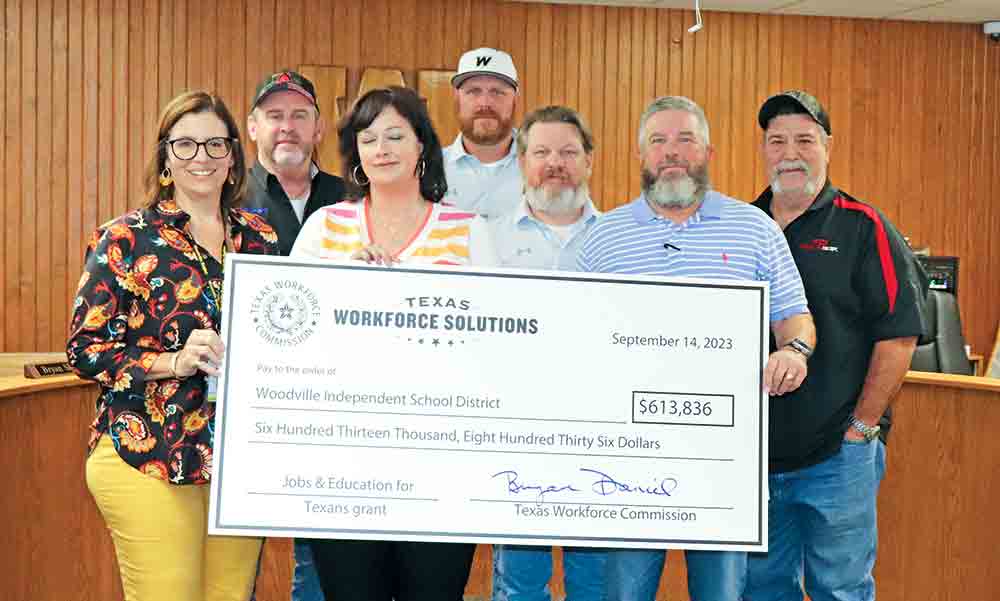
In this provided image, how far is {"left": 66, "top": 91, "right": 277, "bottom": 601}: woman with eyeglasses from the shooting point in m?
2.39

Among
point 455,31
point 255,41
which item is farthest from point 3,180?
point 455,31

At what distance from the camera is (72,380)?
11.7ft

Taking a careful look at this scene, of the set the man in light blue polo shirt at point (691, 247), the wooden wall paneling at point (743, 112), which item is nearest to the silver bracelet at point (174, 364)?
the man in light blue polo shirt at point (691, 247)

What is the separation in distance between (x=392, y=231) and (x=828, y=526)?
1.51 metres

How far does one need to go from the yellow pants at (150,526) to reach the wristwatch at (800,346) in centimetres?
152

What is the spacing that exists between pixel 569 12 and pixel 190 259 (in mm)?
6043

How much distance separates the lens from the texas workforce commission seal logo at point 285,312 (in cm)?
247

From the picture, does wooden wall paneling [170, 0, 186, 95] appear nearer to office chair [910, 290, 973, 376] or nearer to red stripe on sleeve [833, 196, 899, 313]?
office chair [910, 290, 973, 376]

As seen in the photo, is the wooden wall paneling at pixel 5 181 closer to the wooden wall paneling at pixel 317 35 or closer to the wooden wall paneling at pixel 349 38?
the wooden wall paneling at pixel 317 35

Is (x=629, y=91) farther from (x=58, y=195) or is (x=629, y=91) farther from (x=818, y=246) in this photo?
(x=818, y=246)

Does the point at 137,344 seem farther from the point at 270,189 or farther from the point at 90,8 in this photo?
the point at 90,8

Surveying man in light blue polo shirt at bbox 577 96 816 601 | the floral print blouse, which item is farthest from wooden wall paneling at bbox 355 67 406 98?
the floral print blouse

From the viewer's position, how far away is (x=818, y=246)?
2977mm
